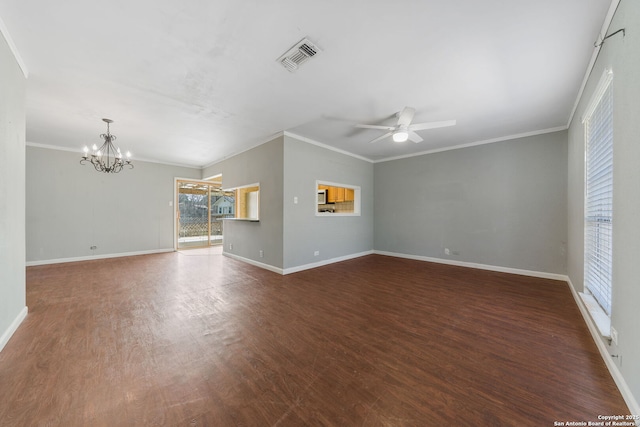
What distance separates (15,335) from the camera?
87.4 inches

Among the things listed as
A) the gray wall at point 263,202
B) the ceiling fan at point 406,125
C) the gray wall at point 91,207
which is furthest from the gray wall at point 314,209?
the gray wall at point 91,207

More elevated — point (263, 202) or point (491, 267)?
point (263, 202)

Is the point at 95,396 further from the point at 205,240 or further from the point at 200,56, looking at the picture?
the point at 205,240

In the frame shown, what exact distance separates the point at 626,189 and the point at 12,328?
17.3ft

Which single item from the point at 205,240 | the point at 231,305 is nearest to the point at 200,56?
the point at 231,305

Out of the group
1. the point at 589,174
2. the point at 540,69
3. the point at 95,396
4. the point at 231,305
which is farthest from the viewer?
the point at 231,305

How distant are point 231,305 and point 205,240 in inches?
233

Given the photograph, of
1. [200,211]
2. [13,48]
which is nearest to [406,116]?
[13,48]

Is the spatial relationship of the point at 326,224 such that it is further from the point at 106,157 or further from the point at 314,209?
the point at 106,157

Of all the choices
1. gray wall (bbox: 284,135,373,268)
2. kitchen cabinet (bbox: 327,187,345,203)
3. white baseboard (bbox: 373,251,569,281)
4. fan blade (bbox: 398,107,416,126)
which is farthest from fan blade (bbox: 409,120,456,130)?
kitchen cabinet (bbox: 327,187,345,203)

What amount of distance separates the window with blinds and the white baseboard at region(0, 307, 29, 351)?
5.23 m

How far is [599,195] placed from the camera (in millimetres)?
2338

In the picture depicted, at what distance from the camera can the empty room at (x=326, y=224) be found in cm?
153

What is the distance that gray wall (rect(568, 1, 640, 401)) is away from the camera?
4.59ft
